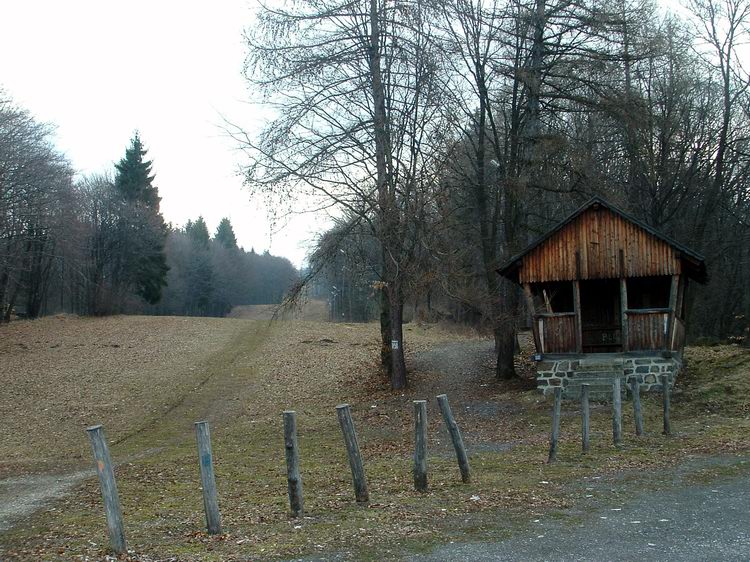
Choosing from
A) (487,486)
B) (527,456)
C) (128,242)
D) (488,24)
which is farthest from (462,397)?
(128,242)

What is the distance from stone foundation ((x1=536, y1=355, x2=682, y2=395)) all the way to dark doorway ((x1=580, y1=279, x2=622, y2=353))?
8.70ft

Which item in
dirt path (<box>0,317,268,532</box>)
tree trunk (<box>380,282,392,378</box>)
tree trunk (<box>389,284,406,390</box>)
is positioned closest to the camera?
dirt path (<box>0,317,268,532</box>)

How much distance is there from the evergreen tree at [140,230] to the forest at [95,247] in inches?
3.3

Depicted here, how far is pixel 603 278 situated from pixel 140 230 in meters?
43.7

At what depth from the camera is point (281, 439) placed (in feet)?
60.2


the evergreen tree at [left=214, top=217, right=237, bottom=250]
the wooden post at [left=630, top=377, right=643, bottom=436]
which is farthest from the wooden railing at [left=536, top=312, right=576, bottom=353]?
the evergreen tree at [left=214, top=217, right=237, bottom=250]

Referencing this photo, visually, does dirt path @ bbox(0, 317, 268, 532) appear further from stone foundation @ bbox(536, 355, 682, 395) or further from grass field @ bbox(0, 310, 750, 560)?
stone foundation @ bbox(536, 355, 682, 395)

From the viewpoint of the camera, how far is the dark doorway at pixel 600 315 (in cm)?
2352

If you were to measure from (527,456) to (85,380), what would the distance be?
21.2m

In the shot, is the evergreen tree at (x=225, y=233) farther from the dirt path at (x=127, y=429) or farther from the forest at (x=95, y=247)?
the dirt path at (x=127, y=429)

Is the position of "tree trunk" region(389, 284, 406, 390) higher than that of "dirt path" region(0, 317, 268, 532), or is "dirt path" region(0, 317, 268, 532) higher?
"tree trunk" region(389, 284, 406, 390)

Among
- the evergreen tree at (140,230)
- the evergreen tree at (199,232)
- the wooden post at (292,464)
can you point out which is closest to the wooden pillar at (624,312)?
the wooden post at (292,464)

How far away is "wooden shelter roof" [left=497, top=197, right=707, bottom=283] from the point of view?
20094 millimetres

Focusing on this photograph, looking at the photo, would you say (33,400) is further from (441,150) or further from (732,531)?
(732,531)
